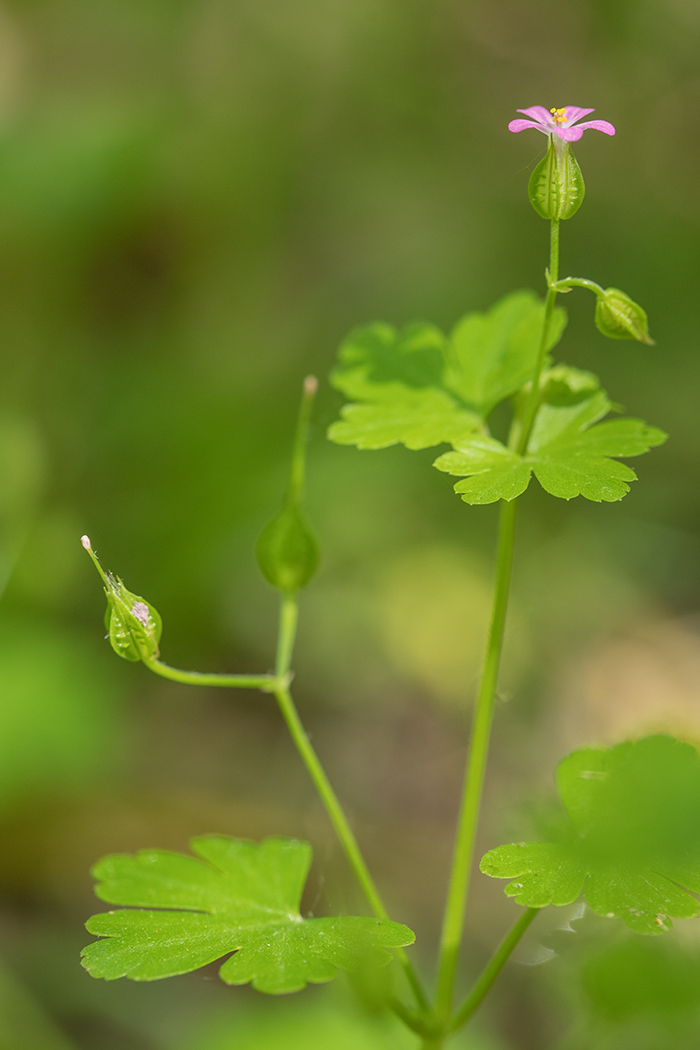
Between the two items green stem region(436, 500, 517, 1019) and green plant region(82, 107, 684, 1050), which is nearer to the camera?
green plant region(82, 107, 684, 1050)

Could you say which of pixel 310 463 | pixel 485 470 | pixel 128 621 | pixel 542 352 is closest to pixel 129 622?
pixel 128 621

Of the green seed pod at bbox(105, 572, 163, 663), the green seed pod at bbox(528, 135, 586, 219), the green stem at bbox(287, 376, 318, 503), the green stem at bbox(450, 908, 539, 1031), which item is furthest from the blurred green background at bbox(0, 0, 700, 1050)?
the green seed pod at bbox(528, 135, 586, 219)

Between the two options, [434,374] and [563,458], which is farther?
[434,374]

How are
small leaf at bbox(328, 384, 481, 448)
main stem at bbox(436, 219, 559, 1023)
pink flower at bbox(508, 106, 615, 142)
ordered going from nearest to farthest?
pink flower at bbox(508, 106, 615, 142)
main stem at bbox(436, 219, 559, 1023)
small leaf at bbox(328, 384, 481, 448)

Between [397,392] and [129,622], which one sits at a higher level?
[397,392]

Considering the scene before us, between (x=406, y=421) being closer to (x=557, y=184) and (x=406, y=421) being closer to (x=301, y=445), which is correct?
(x=301, y=445)

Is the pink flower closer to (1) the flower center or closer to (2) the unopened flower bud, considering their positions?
(1) the flower center
